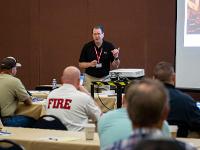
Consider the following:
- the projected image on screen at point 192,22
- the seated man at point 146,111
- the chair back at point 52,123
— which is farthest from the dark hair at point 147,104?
the projected image on screen at point 192,22

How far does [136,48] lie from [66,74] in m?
4.07

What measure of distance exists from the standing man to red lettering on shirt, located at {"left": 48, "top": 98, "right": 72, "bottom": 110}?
239 cm

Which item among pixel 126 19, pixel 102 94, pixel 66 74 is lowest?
pixel 102 94

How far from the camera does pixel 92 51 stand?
702 cm

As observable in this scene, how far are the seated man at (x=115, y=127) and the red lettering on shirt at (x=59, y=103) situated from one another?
1.65 meters

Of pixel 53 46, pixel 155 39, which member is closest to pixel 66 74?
pixel 155 39

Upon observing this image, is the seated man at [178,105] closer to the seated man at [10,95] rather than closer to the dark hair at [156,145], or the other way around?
the seated man at [10,95]

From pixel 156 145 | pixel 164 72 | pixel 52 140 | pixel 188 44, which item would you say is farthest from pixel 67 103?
pixel 188 44

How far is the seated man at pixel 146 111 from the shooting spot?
171cm

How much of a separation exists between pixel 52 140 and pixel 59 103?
0.90 metres

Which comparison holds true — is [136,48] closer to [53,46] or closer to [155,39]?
[155,39]

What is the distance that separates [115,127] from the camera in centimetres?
256

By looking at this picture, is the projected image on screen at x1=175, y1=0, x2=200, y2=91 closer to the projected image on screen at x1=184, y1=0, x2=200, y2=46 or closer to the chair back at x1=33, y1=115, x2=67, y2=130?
the projected image on screen at x1=184, y1=0, x2=200, y2=46

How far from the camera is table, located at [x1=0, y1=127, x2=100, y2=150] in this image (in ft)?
11.2
